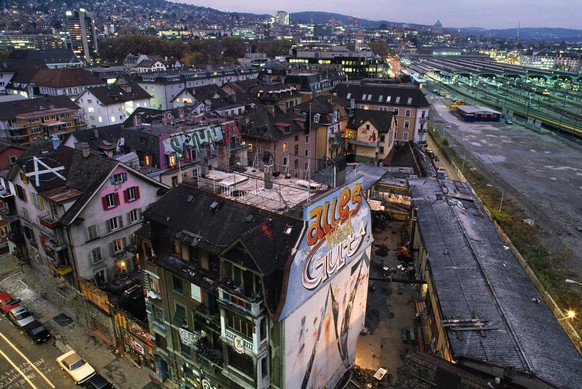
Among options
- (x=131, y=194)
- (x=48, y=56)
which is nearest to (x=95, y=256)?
(x=131, y=194)

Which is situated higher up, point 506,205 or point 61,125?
point 61,125

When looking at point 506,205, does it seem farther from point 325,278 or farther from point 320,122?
point 325,278

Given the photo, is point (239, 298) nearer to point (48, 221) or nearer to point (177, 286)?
point (177, 286)

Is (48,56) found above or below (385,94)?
above

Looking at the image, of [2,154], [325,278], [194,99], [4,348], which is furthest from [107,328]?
[194,99]

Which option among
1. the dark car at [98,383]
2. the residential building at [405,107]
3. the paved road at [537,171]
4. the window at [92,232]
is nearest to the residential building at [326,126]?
the residential building at [405,107]

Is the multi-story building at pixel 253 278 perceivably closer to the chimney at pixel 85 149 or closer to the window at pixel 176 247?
the window at pixel 176 247
